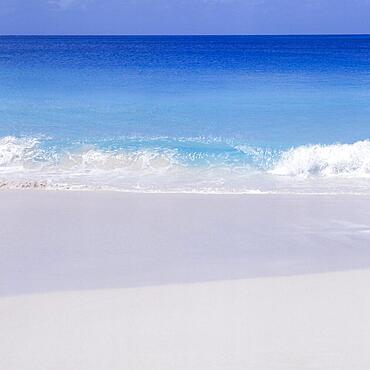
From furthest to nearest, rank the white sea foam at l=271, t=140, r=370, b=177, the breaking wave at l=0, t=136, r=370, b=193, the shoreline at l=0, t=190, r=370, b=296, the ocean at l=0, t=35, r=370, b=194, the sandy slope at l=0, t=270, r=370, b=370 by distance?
the white sea foam at l=271, t=140, r=370, b=177
the ocean at l=0, t=35, r=370, b=194
the breaking wave at l=0, t=136, r=370, b=193
the shoreline at l=0, t=190, r=370, b=296
the sandy slope at l=0, t=270, r=370, b=370

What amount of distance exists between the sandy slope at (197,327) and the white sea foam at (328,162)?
19.2ft

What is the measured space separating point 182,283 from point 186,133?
10.4 m

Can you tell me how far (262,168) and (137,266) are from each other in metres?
6.20

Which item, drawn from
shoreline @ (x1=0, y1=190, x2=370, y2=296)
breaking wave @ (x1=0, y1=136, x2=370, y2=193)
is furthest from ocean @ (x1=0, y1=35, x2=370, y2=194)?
shoreline @ (x1=0, y1=190, x2=370, y2=296)

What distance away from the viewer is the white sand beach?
11.2 ft

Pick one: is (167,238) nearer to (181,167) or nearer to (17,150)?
(181,167)

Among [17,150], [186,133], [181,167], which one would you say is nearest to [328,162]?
[181,167]

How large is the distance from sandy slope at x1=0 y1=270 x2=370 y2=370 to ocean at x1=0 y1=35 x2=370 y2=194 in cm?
387

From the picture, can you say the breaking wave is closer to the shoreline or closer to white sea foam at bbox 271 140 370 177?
white sea foam at bbox 271 140 370 177

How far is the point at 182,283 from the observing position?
4.41 m

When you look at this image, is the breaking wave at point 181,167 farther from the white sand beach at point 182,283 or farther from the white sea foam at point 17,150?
the white sand beach at point 182,283

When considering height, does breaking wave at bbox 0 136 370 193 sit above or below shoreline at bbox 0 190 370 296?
above

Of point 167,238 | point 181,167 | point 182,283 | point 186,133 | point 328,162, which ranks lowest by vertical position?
point 182,283

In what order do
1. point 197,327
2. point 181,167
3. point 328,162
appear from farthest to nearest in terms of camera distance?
point 328,162, point 181,167, point 197,327
